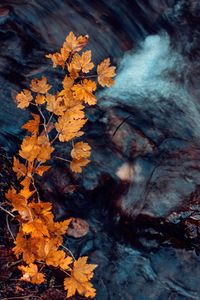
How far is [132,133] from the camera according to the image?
3.81m

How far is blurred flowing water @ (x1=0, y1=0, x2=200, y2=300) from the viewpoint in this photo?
10.8 ft

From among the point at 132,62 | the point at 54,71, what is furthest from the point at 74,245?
the point at 132,62

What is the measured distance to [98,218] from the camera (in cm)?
348

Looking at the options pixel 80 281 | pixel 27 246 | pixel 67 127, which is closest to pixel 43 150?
pixel 67 127

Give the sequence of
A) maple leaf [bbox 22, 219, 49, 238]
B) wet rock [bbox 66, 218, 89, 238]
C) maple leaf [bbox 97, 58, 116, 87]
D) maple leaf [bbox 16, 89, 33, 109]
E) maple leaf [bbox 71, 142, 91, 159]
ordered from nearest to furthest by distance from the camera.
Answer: maple leaf [bbox 22, 219, 49, 238]
maple leaf [bbox 71, 142, 91, 159]
maple leaf [bbox 97, 58, 116, 87]
maple leaf [bbox 16, 89, 33, 109]
wet rock [bbox 66, 218, 89, 238]

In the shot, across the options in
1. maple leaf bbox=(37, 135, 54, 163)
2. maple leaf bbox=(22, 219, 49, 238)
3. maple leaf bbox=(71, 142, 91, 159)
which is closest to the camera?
maple leaf bbox=(22, 219, 49, 238)

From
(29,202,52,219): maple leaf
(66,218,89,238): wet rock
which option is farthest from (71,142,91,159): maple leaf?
(66,218,89,238): wet rock

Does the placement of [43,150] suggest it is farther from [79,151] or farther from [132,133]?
[132,133]

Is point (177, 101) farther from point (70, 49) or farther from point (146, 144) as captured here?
point (70, 49)

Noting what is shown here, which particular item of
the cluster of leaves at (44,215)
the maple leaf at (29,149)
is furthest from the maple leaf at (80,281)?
the maple leaf at (29,149)

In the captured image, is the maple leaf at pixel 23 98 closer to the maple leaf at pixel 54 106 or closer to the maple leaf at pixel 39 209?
the maple leaf at pixel 54 106

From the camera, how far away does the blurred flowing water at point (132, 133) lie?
3.30m

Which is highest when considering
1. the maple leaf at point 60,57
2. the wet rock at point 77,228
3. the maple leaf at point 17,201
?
the maple leaf at point 60,57

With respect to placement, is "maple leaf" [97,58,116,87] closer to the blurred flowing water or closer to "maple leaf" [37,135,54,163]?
"maple leaf" [37,135,54,163]
